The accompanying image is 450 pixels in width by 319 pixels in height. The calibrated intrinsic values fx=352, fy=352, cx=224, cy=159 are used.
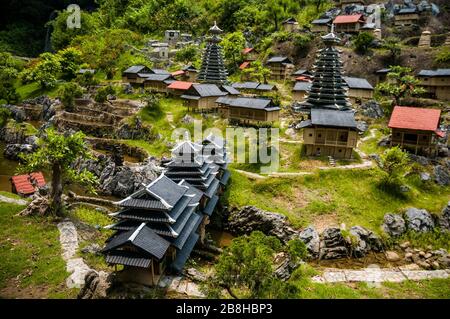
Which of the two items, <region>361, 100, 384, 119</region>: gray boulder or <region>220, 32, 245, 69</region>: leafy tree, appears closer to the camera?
<region>361, 100, 384, 119</region>: gray boulder

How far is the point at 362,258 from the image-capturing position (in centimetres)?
3284

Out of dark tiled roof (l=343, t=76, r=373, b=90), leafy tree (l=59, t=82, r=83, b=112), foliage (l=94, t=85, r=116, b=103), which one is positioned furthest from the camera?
foliage (l=94, t=85, r=116, b=103)

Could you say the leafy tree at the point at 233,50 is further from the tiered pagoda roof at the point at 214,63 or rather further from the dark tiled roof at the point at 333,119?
the dark tiled roof at the point at 333,119

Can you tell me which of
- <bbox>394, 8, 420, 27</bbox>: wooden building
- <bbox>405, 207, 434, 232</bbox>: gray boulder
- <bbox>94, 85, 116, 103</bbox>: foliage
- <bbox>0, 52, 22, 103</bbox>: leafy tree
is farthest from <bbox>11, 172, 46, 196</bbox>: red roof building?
<bbox>394, 8, 420, 27</bbox>: wooden building

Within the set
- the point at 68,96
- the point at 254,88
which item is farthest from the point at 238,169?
the point at 68,96

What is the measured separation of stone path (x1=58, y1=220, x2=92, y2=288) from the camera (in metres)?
23.0

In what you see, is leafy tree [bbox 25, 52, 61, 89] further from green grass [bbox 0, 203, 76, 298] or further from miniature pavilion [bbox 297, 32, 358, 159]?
miniature pavilion [bbox 297, 32, 358, 159]

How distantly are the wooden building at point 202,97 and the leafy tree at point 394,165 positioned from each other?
3156 centimetres

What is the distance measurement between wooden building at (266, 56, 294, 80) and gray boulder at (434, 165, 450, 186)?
44.0m

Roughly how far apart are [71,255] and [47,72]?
62.5 m

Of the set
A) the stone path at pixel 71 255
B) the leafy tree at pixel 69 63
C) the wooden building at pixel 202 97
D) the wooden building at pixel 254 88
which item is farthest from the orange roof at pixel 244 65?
the stone path at pixel 71 255

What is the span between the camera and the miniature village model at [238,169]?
24.4m

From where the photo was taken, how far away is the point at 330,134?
146 feet

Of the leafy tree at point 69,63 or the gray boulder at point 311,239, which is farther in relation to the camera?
the leafy tree at point 69,63
